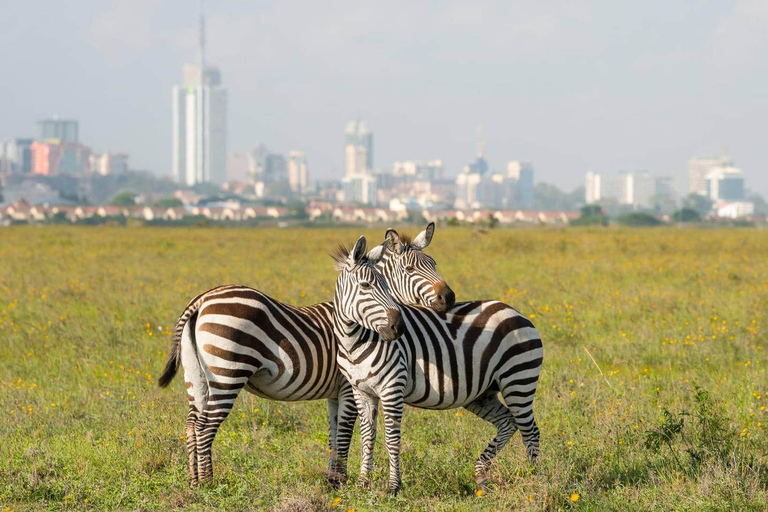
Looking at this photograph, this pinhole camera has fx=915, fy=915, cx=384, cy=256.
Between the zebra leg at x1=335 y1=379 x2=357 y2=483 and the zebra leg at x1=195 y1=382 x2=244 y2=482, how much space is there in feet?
2.61

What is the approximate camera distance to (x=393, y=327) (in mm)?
6117

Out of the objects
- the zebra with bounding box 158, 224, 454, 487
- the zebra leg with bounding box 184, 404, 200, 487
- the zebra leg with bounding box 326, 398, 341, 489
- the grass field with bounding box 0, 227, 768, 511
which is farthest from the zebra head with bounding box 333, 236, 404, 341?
the zebra leg with bounding box 184, 404, 200, 487

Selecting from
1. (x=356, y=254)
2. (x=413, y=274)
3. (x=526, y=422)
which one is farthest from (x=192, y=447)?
(x=526, y=422)

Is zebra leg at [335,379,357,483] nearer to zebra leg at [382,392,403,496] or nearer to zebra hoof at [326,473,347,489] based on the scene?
zebra hoof at [326,473,347,489]

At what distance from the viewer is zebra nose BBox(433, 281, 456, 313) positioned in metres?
6.49

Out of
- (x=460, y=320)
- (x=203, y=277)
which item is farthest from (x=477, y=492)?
(x=203, y=277)

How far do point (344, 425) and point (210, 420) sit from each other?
99 cm

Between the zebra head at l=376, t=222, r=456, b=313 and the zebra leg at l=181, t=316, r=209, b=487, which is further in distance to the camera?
the zebra leg at l=181, t=316, r=209, b=487

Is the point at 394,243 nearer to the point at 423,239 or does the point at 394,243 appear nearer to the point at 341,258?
the point at 423,239

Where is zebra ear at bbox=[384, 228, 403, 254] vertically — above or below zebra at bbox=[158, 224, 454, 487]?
above

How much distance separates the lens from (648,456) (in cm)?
752

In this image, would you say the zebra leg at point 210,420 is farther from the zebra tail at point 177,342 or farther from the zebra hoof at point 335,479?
the zebra hoof at point 335,479

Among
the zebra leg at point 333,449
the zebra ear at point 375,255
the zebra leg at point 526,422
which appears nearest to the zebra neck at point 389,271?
the zebra ear at point 375,255

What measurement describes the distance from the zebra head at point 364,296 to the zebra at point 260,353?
0.52 ft
